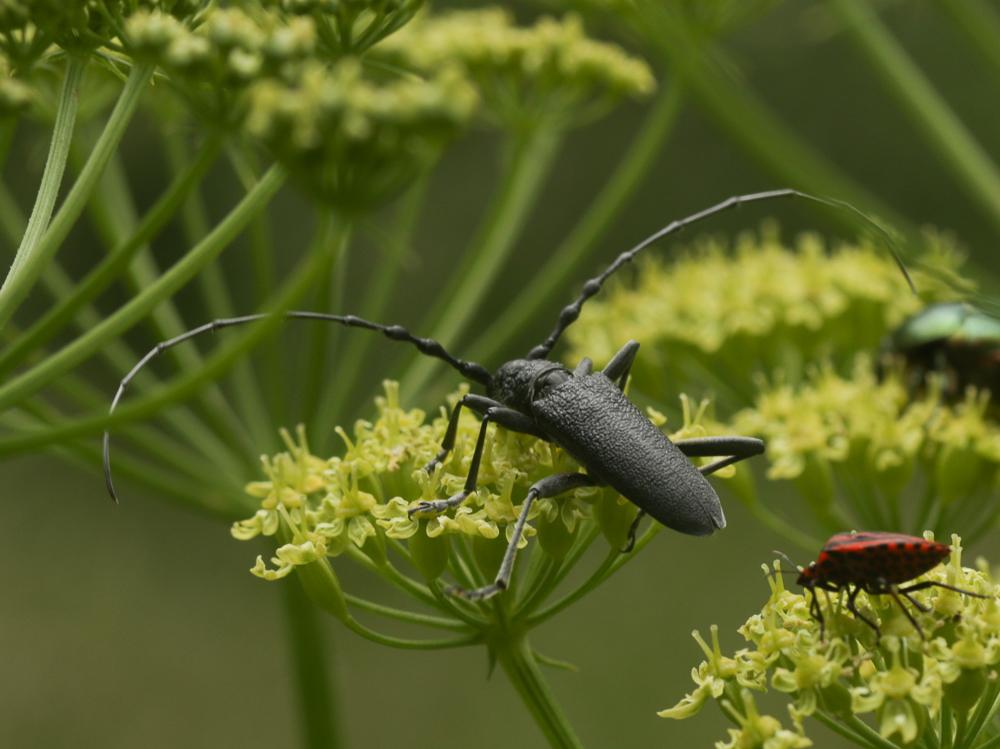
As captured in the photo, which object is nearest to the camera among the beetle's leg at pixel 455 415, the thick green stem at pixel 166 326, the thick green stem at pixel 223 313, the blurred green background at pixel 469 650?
the beetle's leg at pixel 455 415

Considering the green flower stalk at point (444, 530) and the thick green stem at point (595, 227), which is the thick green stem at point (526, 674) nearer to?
the green flower stalk at point (444, 530)

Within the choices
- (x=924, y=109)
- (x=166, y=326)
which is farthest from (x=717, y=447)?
(x=924, y=109)

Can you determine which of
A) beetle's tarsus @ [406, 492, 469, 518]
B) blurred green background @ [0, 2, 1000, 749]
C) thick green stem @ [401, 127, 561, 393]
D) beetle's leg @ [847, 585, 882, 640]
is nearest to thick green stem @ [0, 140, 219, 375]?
beetle's tarsus @ [406, 492, 469, 518]

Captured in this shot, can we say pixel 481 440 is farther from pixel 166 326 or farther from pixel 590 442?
pixel 166 326

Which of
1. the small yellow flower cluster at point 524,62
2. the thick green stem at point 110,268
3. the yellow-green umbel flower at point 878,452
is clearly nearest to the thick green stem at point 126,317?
the thick green stem at point 110,268

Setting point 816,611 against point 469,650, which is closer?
point 816,611
